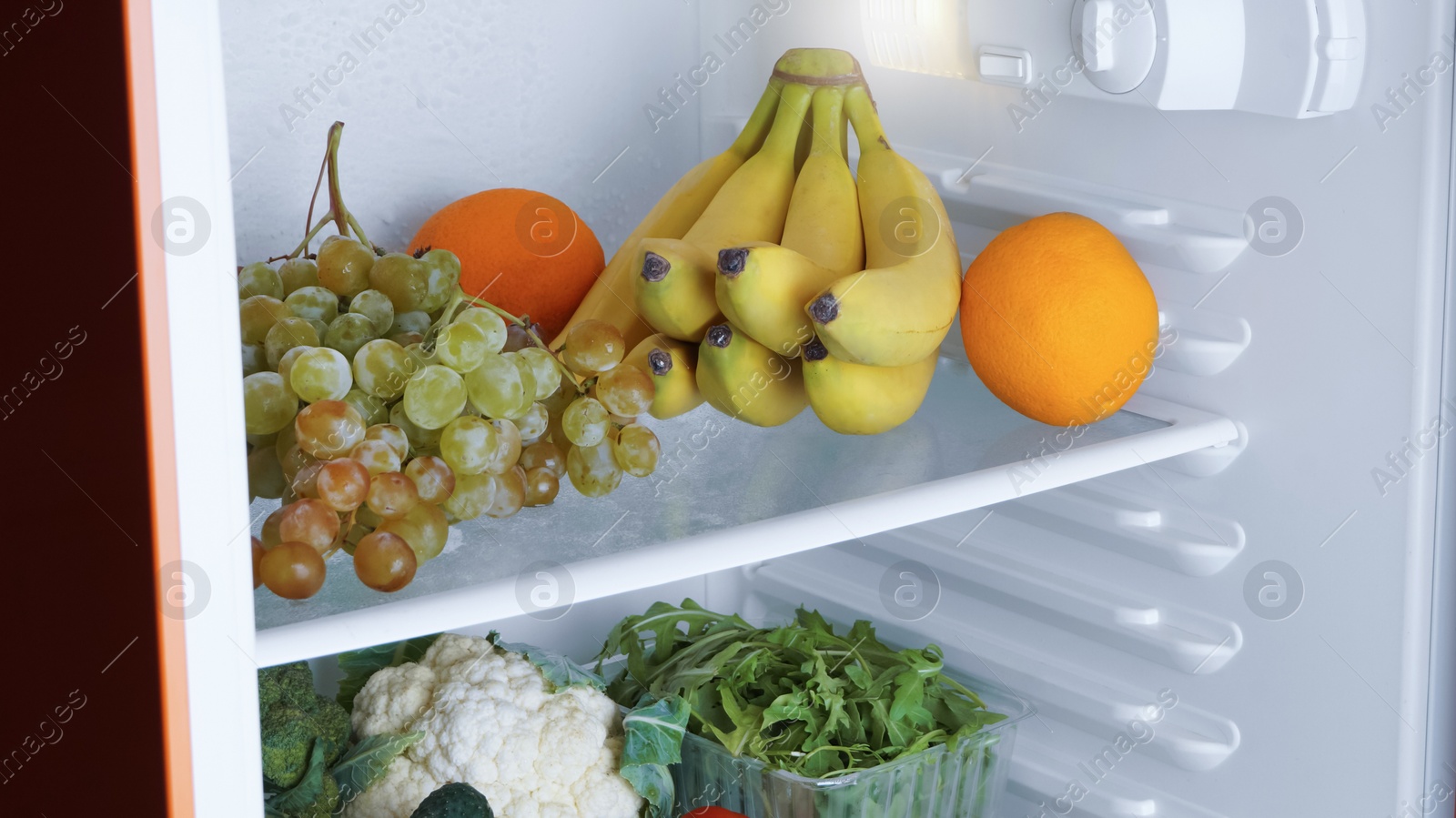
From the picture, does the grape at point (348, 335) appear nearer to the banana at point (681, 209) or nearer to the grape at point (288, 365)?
the grape at point (288, 365)

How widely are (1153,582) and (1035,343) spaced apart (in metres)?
0.28

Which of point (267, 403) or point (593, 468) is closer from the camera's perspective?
point (267, 403)

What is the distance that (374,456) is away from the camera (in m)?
0.70

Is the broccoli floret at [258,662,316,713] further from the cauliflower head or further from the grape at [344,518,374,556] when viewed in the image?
the grape at [344,518,374,556]

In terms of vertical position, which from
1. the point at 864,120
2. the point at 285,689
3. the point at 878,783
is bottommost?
the point at 878,783

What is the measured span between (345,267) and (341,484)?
0.72 ft

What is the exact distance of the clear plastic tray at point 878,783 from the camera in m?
1.01

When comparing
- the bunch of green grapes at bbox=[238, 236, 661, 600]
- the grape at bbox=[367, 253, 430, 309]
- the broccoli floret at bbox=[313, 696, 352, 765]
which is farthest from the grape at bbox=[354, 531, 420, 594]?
the broccoli floret at bbox=[313, 696, 352, 765]

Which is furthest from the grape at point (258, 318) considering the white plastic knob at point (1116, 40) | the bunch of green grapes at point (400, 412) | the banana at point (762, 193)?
the white plastic knob at point (1116, 40)

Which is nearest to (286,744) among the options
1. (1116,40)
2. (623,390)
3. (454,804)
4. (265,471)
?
(454,804)

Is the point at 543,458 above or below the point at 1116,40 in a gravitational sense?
below

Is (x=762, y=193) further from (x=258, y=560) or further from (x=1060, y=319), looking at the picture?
(x=258, y=560)

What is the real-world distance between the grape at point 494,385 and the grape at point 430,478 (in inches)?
1.9

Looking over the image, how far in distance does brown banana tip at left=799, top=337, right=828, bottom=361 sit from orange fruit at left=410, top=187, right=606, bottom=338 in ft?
0.91
